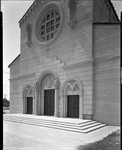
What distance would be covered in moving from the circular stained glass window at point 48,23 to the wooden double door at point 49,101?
20.1ft

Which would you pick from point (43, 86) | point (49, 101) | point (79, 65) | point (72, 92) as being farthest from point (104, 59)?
point (43, 86)

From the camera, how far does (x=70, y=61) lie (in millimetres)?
16484

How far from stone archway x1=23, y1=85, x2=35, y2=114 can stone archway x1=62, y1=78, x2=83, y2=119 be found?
18.0 ft

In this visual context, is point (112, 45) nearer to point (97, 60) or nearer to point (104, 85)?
point (97, 60)

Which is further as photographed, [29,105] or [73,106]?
[29,105]

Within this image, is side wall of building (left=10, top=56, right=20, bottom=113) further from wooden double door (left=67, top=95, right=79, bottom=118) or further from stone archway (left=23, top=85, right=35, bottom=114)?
wooden double door (left=67, top=95, right=79, bottom=118)

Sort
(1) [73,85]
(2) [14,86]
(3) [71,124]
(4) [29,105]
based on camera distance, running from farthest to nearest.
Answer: (2) [14,86] < (4) [29,105] < (1) [73,85] < (3) [71,124]

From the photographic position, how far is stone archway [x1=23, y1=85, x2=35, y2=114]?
20.7m

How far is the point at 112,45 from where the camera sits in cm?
1391

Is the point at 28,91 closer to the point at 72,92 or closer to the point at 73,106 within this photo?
the point at 72,92

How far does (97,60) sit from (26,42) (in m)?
11.5

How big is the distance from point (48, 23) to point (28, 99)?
10.6 metres

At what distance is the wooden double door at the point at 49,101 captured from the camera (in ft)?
59.8

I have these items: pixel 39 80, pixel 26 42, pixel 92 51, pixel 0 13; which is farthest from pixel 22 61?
pixel 0 13
